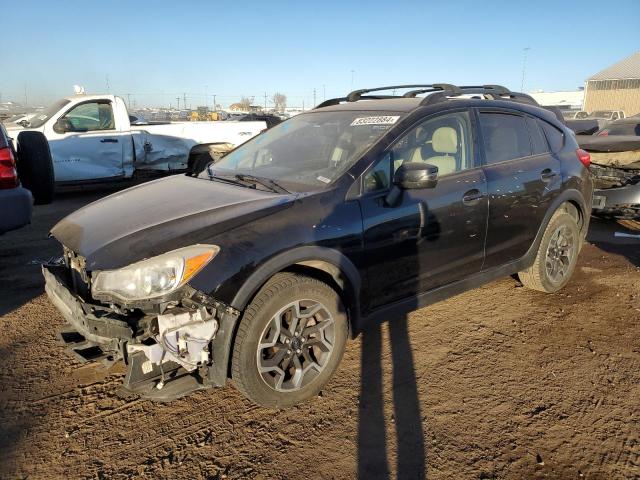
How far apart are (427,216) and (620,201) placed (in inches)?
182

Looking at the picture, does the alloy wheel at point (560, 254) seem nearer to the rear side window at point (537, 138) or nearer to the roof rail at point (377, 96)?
the rear side window at point (537, 138)

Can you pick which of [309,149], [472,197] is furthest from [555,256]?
[309,149]

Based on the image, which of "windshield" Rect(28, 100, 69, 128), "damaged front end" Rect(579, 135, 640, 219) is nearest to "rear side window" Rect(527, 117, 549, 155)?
"damaged front end" Rect(579, 135, 640, 219)

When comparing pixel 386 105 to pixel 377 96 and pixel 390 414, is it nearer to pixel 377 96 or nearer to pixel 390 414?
pixel 377 96

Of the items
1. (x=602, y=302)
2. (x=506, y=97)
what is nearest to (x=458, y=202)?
(x=506, y=97)

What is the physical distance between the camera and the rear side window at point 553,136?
4.34 metres

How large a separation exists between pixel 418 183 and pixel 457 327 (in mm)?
1462

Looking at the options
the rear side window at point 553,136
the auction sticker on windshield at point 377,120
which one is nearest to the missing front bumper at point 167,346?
the auction sticker on windshield at point 377,120

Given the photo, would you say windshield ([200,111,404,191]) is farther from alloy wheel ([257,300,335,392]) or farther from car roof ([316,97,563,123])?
alloy wheel ([257,300,335,392])

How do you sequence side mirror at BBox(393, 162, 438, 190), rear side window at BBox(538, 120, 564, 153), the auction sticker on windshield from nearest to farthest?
side mirror at BBox(393, 162, 438, 190)
the auction sticker on windshield
rear side window at BBox(538, 120, 564, 153)

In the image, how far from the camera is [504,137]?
398cm

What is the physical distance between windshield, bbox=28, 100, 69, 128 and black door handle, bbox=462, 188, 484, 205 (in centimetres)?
825

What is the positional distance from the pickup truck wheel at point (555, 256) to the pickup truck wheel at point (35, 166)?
4852 mm

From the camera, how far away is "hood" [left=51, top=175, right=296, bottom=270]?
8.19 feet
